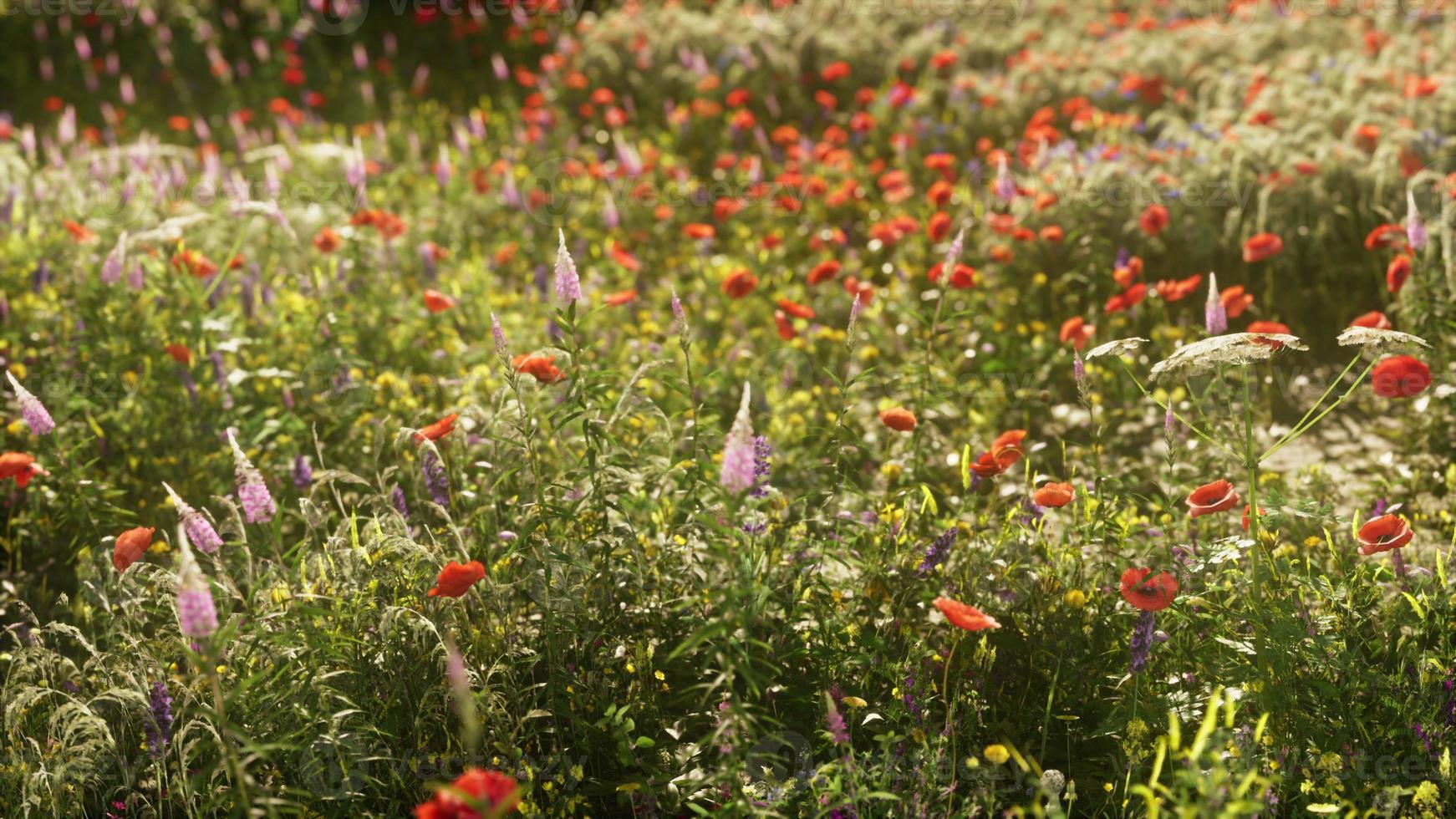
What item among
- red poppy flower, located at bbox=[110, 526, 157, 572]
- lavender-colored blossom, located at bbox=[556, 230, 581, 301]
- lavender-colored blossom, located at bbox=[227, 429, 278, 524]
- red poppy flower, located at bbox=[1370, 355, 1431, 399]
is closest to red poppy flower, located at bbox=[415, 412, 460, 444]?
lavender-colored blossom, located at bbox=[227, 429, 278, 524]

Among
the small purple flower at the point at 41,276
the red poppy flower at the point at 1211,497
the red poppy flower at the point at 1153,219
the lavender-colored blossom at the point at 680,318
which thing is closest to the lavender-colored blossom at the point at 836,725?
the lavender-colored blossom at the point at 680,318

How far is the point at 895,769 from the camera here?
2.59 meters

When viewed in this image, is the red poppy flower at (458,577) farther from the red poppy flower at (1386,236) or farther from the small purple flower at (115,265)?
the red poppy flower at (1386,236)

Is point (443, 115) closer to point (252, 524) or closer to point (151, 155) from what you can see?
point (151, 155)

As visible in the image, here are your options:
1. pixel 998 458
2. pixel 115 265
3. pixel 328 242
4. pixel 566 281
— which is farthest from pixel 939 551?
pixel 115 265

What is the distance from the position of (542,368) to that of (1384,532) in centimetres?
199

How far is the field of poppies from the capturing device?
2.63 metres

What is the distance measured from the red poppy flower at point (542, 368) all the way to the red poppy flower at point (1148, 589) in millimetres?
1403

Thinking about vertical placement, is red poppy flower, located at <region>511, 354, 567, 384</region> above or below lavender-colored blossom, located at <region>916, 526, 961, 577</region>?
above

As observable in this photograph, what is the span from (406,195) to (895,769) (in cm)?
529

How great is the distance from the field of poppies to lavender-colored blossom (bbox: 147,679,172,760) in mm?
12

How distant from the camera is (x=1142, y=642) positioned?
2625 mm

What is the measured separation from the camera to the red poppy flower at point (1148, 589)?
100 inches

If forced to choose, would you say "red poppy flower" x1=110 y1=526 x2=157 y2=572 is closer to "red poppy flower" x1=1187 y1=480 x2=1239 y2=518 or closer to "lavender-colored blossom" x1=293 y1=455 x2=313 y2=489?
"lavender-colored blossom" x1=293 y1=455 x2=313 y2=489
